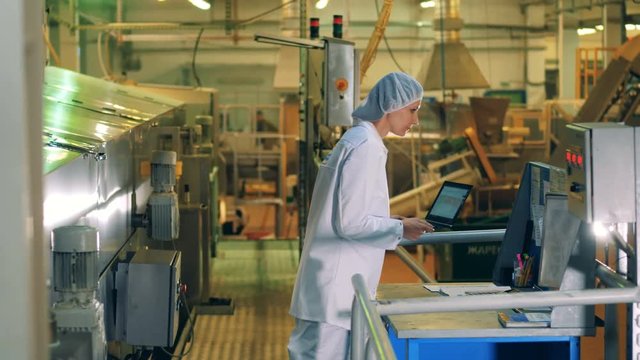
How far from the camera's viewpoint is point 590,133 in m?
2.96

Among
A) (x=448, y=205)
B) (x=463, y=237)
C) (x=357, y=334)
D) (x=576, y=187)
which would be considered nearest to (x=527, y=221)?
(x=448, y=205)

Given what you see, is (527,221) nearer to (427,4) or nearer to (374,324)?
(374,324)

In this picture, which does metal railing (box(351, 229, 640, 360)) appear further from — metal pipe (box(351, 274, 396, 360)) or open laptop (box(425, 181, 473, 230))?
open laptop (box(425, 181, 473, 230))

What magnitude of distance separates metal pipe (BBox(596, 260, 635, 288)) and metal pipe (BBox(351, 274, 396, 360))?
29.9 inches

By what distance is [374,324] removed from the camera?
2369mm

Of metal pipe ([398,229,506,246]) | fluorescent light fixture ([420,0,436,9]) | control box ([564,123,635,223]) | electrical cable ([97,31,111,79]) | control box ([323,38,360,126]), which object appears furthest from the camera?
fluorescent light fixture ([420,0,436,9])

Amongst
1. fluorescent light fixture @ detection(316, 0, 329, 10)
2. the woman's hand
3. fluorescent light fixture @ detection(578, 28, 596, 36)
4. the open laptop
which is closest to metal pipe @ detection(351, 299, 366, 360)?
the woman's hand

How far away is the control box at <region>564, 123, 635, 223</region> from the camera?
116 inches

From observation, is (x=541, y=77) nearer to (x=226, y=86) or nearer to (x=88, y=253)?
(x=226, y=86)

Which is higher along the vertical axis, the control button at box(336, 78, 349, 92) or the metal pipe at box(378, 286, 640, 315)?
the control button at box(336, 78, 349, 92)

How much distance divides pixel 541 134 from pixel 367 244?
25.3 feet

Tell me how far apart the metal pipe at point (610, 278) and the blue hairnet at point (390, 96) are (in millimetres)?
855

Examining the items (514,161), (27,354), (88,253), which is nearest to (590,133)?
(88,253)

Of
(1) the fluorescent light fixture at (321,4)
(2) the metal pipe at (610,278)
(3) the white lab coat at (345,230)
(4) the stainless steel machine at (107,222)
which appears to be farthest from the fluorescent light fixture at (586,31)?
(2) the metal pipe at (610,278)
